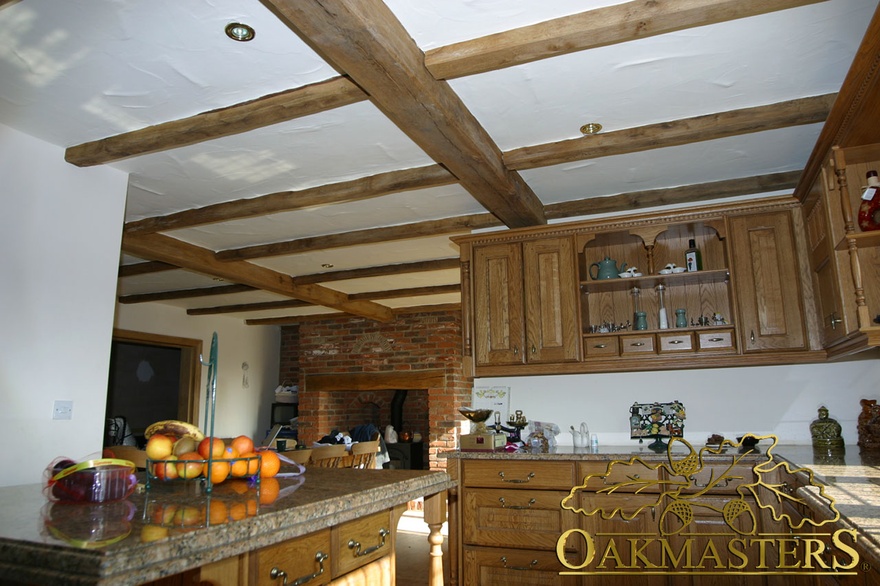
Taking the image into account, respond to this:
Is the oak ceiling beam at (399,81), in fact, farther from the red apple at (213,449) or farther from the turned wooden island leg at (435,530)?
the turned wooden island leg at (435,530)

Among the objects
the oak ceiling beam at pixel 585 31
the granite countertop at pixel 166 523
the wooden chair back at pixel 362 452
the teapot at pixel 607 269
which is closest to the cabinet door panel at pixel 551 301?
the teapot at pixel 607 269

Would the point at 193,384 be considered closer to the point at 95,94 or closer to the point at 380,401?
the point at 380,401

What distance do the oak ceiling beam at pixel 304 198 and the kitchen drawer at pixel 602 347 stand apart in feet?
4.41

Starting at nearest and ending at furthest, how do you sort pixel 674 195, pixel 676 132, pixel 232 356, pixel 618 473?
1. pixel 676 132
2. pixel 618 473
3. pixel 674 195
4. pixel 232 356

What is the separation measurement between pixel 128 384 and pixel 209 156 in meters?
5.44

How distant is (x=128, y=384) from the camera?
7.74 meters

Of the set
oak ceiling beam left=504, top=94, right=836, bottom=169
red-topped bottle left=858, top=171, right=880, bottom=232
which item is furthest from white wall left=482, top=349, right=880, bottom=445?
oak ceiling beam left=504, top=94, right=836, bottom=169

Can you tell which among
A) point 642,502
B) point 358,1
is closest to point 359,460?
point 642,502

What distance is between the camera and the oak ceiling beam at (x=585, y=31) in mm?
2068

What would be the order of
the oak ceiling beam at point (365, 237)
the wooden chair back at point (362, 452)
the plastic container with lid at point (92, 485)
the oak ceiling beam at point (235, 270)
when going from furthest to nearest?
1. the wooden chair back at point (362, 452)
2. the oak ceiling beam at point (235, 270)
3. the oak ceiling beam at point (365, 237)
4. the plastic container with lid at point (92, 485)

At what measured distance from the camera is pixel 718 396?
3.87 metres

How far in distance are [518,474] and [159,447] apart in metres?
2.30

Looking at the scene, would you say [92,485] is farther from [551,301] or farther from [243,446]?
[551,301]

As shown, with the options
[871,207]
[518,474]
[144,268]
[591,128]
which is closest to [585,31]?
[591,128]
